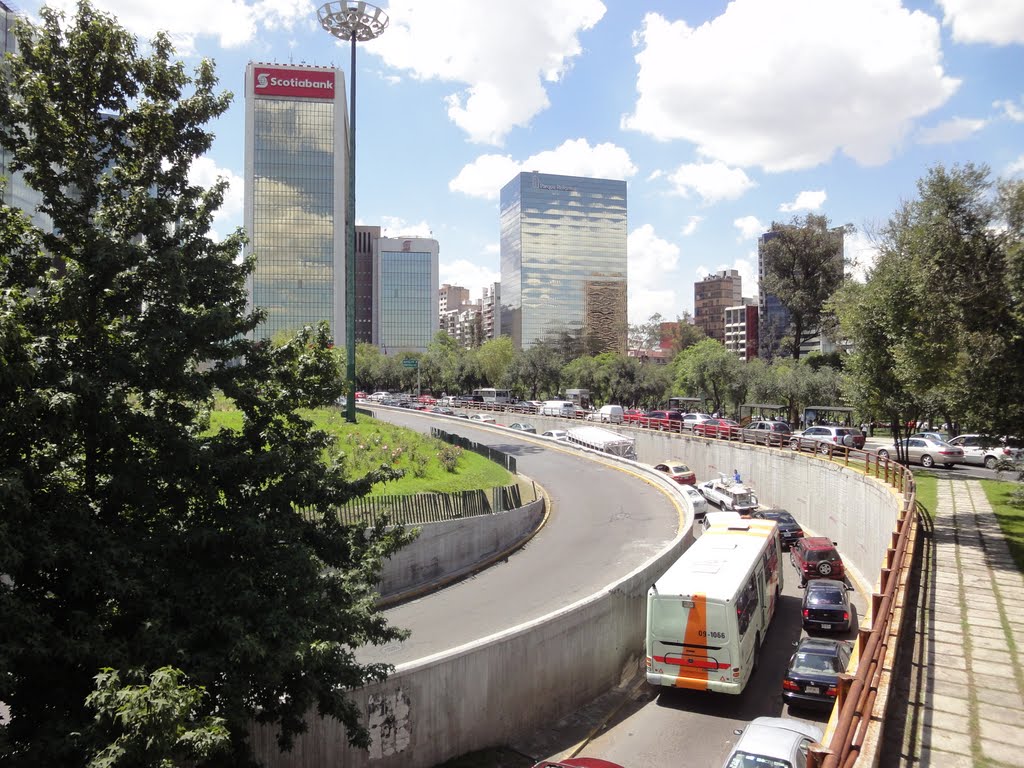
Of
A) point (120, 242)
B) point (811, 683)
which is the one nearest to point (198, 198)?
point (120, 242)

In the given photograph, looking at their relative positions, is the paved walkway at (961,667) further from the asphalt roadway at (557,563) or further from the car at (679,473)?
the car at (679,473)

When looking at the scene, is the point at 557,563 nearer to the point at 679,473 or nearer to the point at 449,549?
the point at 449,549

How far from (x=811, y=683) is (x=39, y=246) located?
50.1 ft

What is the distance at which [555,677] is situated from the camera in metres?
14.4

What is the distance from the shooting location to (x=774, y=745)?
1042cm

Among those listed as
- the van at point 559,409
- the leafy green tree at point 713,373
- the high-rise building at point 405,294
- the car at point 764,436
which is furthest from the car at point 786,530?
the high-rise building at point 405,294

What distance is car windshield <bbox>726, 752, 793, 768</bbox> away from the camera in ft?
32.6

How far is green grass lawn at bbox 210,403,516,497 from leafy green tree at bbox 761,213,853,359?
38.6 m

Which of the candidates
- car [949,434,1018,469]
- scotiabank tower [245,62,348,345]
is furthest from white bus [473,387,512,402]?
car [949,434,1018,469]

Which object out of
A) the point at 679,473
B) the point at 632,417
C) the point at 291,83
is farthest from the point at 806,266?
the point at 291,83

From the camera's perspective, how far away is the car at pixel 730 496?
1315 inches

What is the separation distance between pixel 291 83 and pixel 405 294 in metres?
64.9

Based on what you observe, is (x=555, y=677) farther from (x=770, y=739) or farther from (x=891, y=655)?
(x=891, y=655)

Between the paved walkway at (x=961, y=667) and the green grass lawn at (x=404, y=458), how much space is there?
16.0 m
